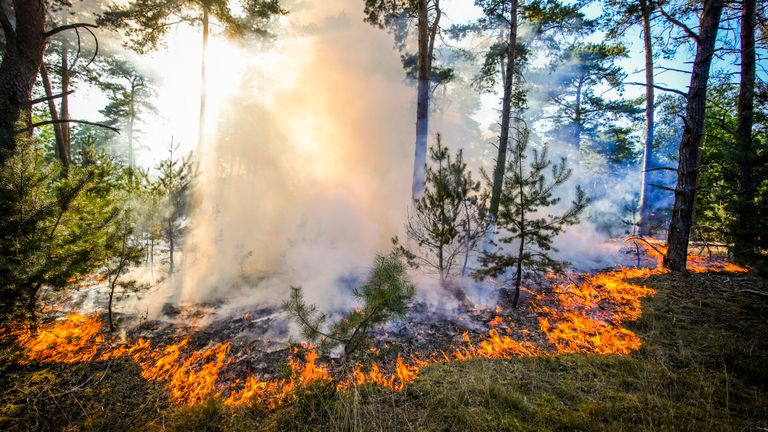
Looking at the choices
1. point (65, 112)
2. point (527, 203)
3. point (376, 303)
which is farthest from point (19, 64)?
point (65, 112)

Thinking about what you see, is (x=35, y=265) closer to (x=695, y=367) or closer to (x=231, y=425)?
(x=231, y=425)

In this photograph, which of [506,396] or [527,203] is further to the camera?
[527,203]

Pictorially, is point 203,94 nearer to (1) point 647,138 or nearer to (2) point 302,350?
(2) point 302,350

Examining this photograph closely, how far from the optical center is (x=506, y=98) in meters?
9.14

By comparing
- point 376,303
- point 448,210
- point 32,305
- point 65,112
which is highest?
point 65,112

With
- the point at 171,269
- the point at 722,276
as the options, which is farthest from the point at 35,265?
the point at 722,276

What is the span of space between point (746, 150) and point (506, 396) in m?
A: 5.95

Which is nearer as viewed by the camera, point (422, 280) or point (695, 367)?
point (695, 367)

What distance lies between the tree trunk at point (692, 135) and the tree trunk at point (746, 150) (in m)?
0.49

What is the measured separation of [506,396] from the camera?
2.47 metres

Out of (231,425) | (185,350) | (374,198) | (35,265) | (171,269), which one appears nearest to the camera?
(231,425)

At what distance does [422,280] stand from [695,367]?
5.44 m

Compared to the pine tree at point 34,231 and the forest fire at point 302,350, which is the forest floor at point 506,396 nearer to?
the forest fire at point 302,350

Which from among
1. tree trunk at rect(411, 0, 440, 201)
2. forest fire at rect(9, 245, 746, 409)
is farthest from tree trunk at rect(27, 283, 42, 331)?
tree trunk at rect(411, 0, 440, 201)
